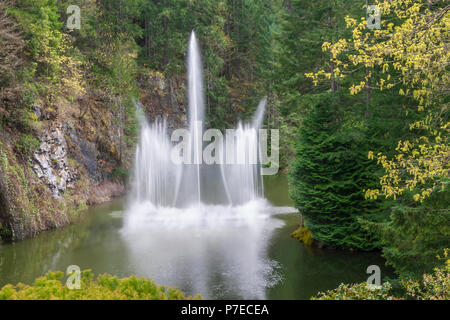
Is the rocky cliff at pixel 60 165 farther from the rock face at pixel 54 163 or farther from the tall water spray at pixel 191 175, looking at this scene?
the tall water spray at pixel 191 175

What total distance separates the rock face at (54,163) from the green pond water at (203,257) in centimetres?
225

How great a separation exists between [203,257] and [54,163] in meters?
9.72

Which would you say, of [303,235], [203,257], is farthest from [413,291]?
[303,235]

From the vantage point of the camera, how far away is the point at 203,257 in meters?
11.7

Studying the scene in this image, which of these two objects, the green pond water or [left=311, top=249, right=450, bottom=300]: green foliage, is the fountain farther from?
[left=311, top=249, right=450, bottom=300]: green foliage

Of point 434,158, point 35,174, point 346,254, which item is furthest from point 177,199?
point 434,158

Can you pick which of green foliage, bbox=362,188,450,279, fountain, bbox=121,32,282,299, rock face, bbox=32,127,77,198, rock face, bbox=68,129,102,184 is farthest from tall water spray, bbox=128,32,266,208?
green foliage, bbox=362,188,450,279

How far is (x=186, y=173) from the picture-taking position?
99.1 feet

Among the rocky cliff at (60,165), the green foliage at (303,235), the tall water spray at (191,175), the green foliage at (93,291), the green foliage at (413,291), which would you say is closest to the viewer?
the green foliage at (93,291)

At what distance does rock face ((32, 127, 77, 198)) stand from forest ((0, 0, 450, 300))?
71mm

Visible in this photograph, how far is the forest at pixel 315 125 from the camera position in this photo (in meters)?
5.59

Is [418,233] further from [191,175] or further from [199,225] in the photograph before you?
[191,175]

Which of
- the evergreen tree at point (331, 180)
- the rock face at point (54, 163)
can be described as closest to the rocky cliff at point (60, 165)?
the rock face at point (54, 163)
